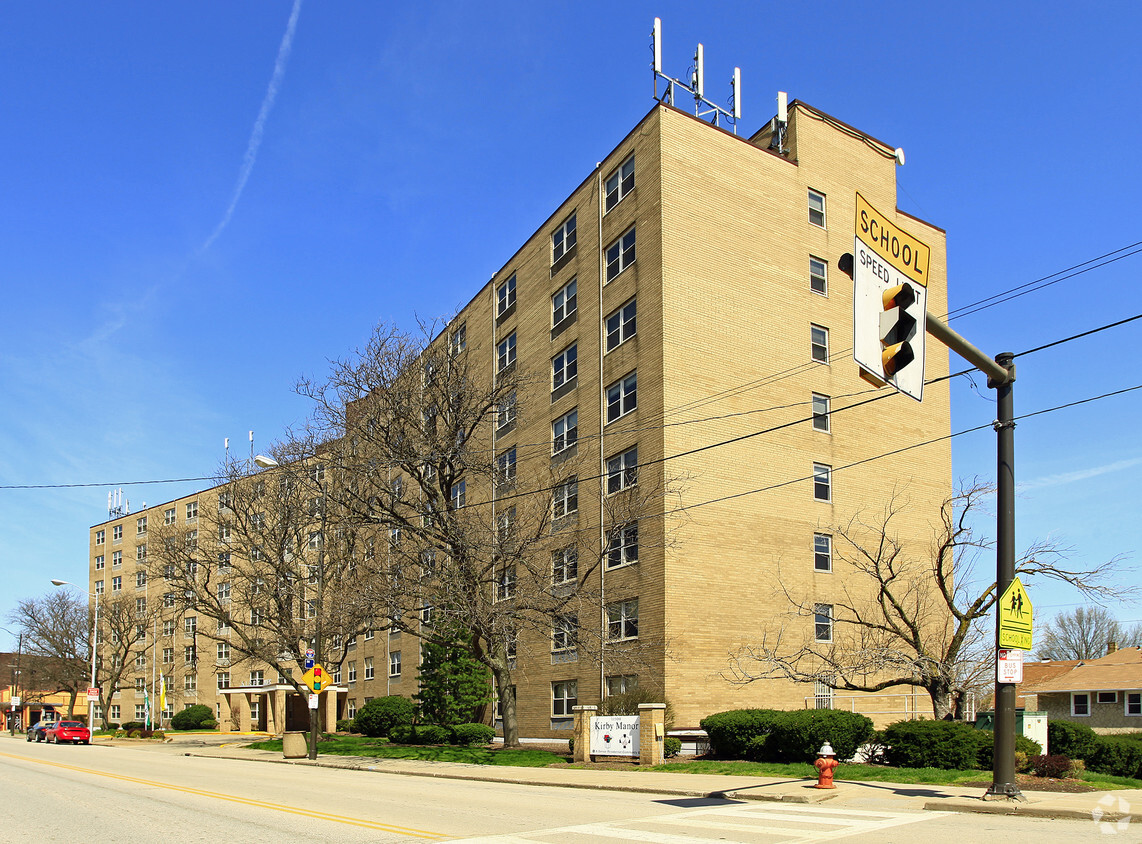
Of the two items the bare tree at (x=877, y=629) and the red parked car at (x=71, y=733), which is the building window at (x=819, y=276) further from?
the red parked car at (x=71, y=733)

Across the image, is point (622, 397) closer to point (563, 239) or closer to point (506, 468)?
point (506, 468)

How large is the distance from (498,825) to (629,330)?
77.0 ft

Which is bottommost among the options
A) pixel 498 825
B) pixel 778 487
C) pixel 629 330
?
pixel 498 825

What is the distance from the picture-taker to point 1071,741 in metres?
20.8

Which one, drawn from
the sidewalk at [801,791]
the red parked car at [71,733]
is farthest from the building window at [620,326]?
the red parked car at [71,733]

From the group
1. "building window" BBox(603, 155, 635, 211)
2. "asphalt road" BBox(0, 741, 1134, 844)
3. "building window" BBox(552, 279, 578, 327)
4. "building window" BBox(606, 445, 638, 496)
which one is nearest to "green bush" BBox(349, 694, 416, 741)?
"building window" BBox(606, 445, 638, 496)

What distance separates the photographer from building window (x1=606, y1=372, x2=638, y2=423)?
112 feet

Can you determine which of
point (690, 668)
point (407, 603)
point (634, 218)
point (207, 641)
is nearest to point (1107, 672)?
point (690, 668)

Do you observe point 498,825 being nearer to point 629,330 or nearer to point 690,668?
point 690,668

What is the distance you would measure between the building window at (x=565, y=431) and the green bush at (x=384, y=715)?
14.6 m

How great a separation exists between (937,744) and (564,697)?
1828cm

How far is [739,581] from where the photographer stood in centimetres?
3203

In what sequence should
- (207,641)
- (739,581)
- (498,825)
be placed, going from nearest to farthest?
(498,825) < (739,581) < (207,641)

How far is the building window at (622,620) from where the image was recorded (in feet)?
106
